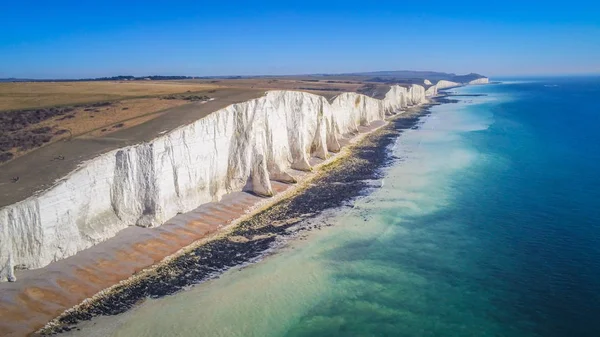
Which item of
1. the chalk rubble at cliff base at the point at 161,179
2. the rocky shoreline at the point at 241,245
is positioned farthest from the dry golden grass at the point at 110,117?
the rocky shoreline at the point at 241,245

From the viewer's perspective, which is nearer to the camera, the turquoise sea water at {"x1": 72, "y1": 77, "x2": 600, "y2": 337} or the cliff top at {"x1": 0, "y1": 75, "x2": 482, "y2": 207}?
the turquoise sea water at {"x1": 72, "y1": 77, "x2": 600, "y2": 337}

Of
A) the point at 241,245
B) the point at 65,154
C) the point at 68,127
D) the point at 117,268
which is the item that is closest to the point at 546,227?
the point at 241,245

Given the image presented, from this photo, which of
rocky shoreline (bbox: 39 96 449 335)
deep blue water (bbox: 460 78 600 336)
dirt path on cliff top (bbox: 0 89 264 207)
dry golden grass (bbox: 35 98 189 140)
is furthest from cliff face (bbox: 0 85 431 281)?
deep blue water (bbox: 460 78 600 336)

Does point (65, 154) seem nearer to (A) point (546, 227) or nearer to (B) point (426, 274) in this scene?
(B) point (426, 274)

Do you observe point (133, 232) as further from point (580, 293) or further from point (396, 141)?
point (396, 141)

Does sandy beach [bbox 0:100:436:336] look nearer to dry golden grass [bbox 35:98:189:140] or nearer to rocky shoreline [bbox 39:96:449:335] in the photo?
rocky shoreline [bbox 39:96:449:335]

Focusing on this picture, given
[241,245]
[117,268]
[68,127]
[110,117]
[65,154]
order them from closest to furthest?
1. [117,268]
2. [65,154]
3. [241,245]
4. [68,127]
5. [110,117]

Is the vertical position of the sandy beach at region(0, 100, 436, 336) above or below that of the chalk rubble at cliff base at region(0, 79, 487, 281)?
below
